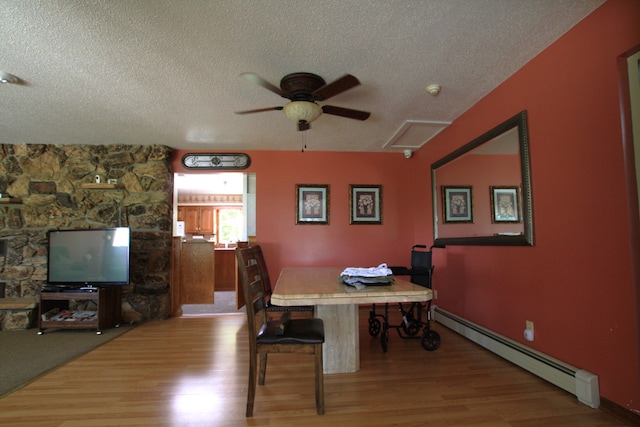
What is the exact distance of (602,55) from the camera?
1753mm

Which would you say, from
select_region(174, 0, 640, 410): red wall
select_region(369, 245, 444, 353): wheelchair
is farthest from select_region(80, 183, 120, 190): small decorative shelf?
select_region(174, 0, 640, 410): red wall

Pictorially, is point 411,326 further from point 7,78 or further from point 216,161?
point 7,78

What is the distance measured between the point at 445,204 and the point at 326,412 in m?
2.59

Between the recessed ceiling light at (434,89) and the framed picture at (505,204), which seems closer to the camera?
the framed picture at (505,204)

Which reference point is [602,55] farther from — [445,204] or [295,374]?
[295,374]

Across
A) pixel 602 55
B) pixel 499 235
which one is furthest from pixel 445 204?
pixel 602 55

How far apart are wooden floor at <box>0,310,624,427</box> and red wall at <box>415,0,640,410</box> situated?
13.7 inches

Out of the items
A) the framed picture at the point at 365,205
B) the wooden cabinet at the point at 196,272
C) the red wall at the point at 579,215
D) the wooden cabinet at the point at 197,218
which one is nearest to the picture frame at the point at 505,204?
the red wall at the point at 579,215

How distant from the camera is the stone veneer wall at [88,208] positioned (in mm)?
3965

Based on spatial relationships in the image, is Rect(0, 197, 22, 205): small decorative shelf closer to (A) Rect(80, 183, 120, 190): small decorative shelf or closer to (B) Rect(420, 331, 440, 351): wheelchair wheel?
(A) Rect(80, 183, 120, 190): small decorative shelf

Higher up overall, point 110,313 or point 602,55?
point 602,55

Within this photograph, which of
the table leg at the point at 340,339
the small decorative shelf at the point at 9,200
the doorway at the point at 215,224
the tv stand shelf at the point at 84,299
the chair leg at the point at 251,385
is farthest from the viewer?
the doorway at the point at 215,224

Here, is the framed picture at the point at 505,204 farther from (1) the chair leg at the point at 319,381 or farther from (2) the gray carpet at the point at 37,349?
(2) the gray carpet at the point at 37,349

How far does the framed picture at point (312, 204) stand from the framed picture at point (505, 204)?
2.21m
